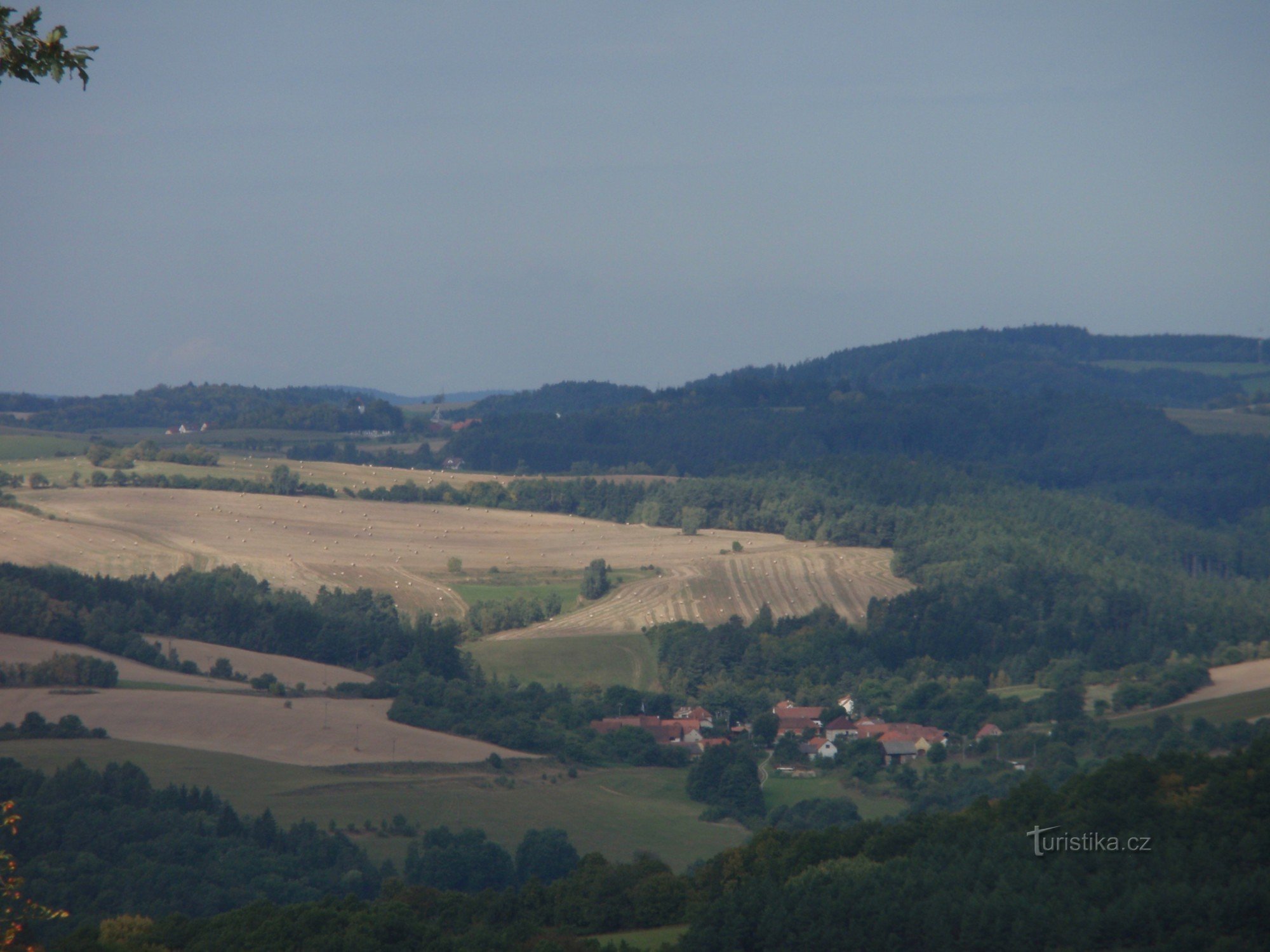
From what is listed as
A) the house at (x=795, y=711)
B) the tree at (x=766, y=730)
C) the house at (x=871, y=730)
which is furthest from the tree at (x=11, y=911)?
the house at (x=795, y=711)

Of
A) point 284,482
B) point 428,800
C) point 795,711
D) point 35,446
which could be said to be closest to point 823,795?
point 795,711

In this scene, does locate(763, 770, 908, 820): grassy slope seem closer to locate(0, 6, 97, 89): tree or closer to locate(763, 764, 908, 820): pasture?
locate(763, 764, 908, 820): pasture

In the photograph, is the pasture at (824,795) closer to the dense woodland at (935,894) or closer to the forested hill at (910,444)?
the dense woodland at (935,894)

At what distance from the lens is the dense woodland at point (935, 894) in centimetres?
2445

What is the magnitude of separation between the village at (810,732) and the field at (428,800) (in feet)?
33.5

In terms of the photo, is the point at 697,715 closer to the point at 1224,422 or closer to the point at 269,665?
the point at 269,665

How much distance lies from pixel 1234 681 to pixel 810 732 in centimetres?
2104

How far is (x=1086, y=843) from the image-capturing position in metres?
28.8

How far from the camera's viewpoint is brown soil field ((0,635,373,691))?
65.2m

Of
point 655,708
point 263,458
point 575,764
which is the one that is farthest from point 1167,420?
point 575,764

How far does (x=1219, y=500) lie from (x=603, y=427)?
232ft

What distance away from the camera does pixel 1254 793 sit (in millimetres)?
29641

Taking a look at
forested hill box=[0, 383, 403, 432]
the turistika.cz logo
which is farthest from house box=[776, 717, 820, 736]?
forested hill box=[0, 383, 403, 432]

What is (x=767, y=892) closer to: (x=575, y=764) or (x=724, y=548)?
(x=575, y=764)
